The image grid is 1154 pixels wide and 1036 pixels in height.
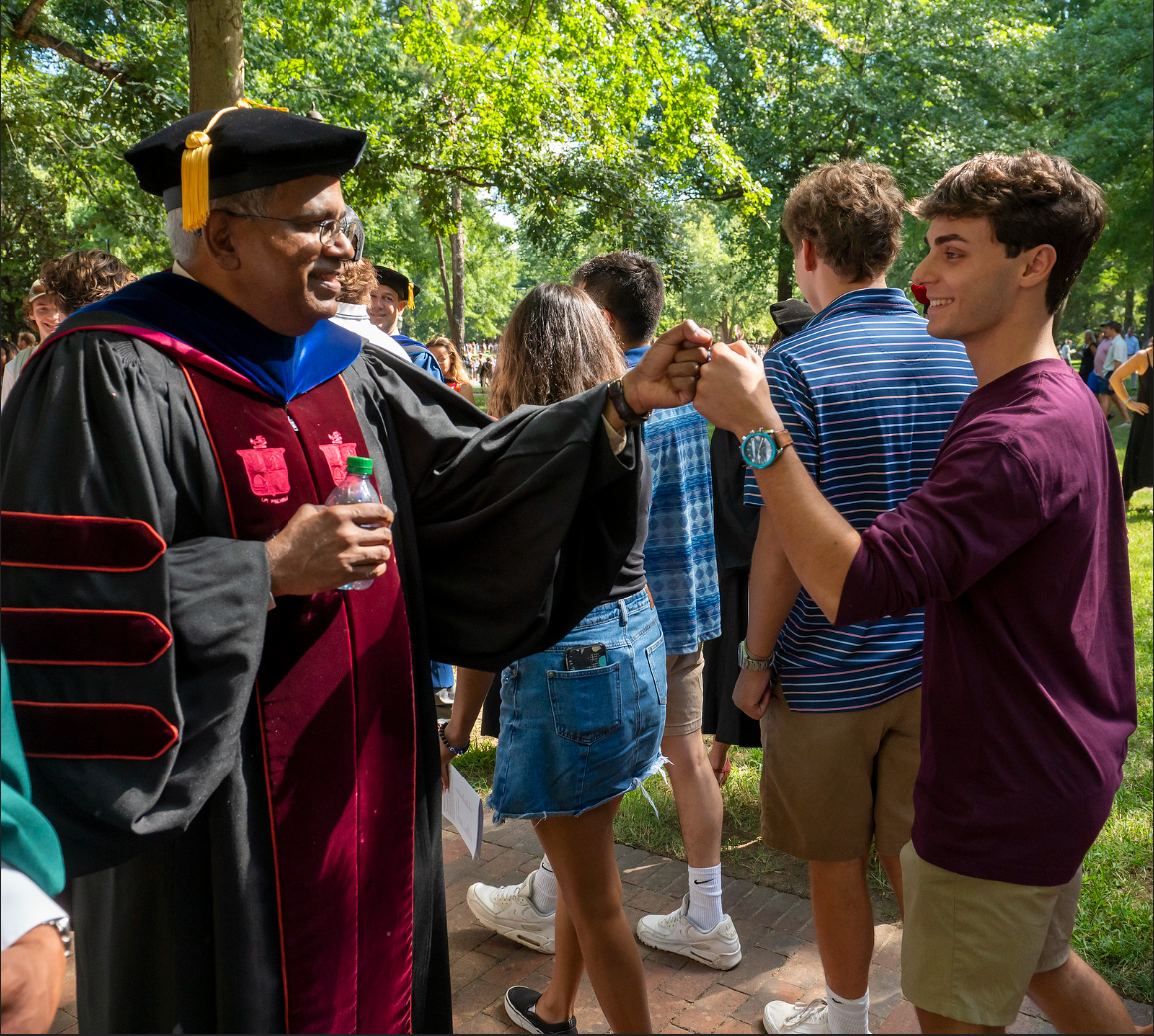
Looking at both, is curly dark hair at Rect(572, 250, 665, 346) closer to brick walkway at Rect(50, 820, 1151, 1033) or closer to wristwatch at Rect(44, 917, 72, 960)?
brick walkway at Rect(50, 820, 1151, 1033)

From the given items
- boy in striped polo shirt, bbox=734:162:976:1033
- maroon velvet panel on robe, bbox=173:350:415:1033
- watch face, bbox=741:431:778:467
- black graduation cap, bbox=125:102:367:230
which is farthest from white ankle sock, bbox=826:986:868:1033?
black graduation cap, bbox=125:102:367:230

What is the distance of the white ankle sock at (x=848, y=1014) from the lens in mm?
2752

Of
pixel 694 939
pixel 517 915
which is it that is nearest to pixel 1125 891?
pixel 694 939

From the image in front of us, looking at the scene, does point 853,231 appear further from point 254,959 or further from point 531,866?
point 531,866

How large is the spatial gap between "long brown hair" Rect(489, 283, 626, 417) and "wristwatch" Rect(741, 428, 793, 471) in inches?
38.2

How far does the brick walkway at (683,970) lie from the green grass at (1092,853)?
114 millimetres

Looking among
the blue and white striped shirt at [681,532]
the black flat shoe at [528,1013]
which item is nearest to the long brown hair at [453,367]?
the blue and white striped shirt at [681,532]

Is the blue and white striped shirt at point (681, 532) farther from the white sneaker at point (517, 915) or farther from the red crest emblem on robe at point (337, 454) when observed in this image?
the red crest emblem on robe at point (337, 454)

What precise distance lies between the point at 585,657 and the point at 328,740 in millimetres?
781

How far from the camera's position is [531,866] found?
4.04 metres

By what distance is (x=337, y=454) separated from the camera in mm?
2027

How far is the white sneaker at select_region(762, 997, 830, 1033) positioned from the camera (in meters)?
2.92

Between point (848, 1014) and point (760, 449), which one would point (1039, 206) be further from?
point (848, 1014)

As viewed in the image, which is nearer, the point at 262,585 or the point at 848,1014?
the point at 262,585
